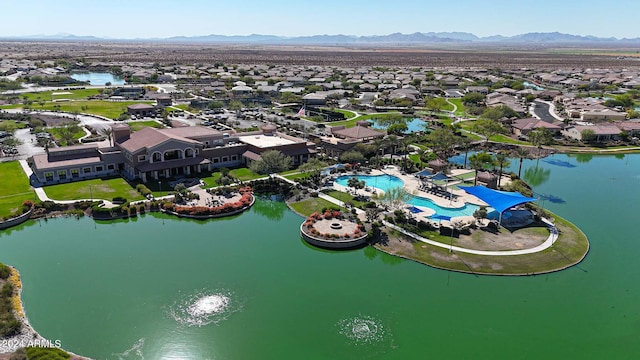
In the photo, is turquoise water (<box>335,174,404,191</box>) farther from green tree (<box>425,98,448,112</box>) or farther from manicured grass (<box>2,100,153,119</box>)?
manicured grass (<box>2,100,153,119</box>)

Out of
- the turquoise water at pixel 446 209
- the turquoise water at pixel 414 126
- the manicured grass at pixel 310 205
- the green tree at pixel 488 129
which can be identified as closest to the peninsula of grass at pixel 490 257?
the turquoise water at pixel 446 209

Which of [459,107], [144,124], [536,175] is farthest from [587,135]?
[144,124]

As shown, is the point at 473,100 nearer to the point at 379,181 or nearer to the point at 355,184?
the point at 379,181

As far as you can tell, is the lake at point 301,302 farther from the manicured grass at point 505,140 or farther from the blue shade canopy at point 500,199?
the manicured grass at point 505,140

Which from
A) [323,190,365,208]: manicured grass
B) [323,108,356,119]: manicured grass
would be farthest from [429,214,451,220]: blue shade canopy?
[323,108,356,119]: manicured grass

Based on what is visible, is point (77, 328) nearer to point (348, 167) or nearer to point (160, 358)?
point (160, 358)
